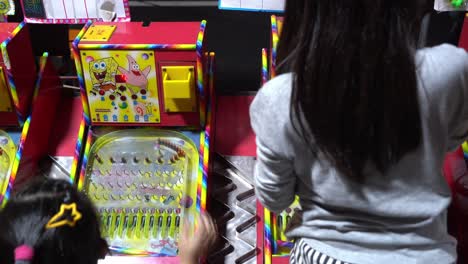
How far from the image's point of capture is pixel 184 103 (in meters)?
1.54

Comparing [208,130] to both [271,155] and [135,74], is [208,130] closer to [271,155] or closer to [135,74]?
[135,74]

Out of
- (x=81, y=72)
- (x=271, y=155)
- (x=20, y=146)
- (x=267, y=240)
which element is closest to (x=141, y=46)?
(x=81, y=72)

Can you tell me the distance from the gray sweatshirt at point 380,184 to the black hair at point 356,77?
24 millimetres

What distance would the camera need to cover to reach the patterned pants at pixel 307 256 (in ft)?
3.04

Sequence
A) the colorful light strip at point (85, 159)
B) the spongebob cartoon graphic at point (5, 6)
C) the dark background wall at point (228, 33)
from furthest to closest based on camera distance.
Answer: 1. the dark background wall at point (228, 33)
2. the spongebob cartoon graphic at point (5, 6)
3. the colorful light strip at point (85, 159)

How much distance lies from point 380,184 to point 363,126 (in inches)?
4.5

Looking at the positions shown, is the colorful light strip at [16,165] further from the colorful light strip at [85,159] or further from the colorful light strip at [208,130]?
the colorful light strip at [208,130]

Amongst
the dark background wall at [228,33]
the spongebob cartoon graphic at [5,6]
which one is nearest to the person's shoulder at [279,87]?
the dark background wall at [228,33]

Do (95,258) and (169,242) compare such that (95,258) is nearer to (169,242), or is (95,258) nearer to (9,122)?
(169,242)

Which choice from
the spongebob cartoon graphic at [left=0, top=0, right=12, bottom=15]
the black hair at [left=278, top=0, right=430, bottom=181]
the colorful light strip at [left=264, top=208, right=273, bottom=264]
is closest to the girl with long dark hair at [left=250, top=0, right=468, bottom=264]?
the black hair at [left=278, top=0, right=430, bottom=181]

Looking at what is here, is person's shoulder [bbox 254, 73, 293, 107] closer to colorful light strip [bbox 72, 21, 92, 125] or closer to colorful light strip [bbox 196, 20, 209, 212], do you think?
colorful light strip [bbox 196, 20, 209, 212]

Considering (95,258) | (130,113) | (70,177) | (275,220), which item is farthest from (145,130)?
(95,258)

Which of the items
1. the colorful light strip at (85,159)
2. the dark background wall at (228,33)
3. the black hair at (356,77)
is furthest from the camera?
the dark background wall at (228,33)

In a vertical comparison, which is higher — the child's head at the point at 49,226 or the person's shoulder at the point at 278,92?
the person's shoulder at the point at 278,92
